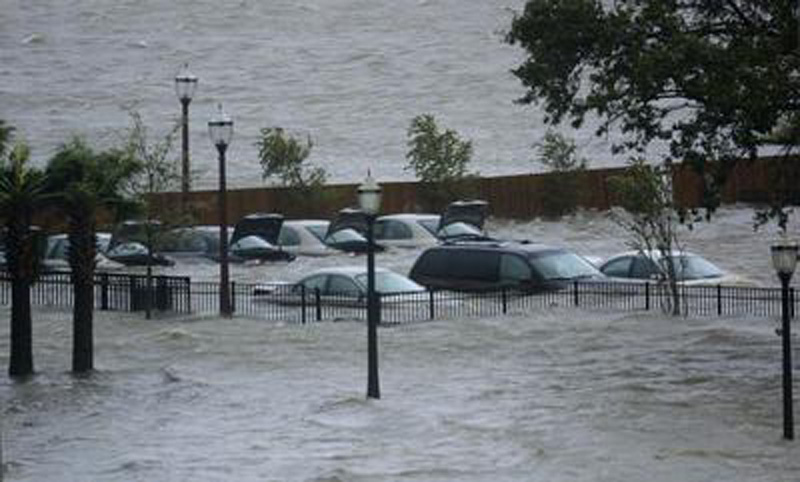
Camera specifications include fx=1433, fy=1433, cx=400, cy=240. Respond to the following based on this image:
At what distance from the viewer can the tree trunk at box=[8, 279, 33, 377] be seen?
2111 cm

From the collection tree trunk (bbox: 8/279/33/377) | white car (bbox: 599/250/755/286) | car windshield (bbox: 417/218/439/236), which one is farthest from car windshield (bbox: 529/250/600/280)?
car windshield (bbox: 417/218/439/236)

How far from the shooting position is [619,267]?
3056cm

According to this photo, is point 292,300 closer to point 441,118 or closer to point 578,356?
point 578,356

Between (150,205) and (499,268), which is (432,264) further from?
(150,205)

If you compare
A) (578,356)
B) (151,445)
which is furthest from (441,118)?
(151,445)

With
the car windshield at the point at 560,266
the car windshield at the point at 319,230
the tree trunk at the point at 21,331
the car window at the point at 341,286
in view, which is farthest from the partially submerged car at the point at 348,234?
the tree trunk at the point at 21,331

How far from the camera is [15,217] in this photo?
68.4 feet

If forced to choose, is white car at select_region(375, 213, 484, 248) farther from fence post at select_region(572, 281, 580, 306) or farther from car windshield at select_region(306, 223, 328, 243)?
fence post at select_region(572, 281, 580, 306)

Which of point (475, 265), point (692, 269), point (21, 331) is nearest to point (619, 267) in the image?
point (692, 269)

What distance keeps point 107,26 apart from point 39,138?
3660 centimetres

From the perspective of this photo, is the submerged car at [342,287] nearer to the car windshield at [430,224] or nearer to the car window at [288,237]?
the car window at [288,237]

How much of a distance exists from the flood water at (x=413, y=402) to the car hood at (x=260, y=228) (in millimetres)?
12472

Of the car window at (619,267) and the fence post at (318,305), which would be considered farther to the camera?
the car window at (619,267)

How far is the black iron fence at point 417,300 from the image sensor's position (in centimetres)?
2708
